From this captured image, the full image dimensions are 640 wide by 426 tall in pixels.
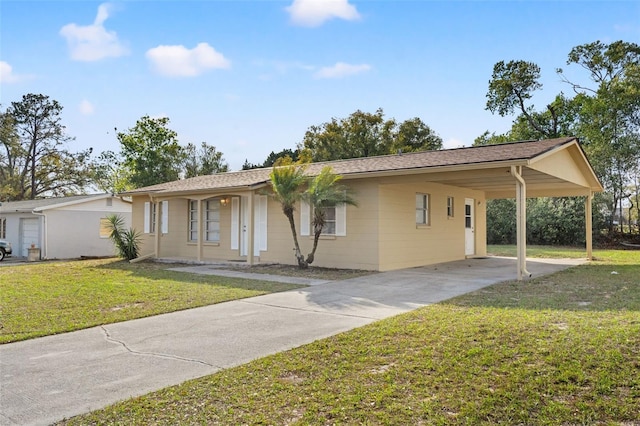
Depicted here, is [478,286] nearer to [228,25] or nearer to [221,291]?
[221,291]

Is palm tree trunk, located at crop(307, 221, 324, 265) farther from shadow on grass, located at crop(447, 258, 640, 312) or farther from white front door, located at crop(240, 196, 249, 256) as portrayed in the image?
shadow on grass, located at crop(447, 258, 640, 312)

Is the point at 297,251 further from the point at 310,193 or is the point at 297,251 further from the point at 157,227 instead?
the point at 157,227

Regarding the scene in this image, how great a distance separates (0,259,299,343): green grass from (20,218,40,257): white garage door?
826 cm

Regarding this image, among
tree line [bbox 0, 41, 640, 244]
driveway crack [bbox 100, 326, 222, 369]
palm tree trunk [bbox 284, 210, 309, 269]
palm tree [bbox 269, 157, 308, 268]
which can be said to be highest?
tree line [bbox 0, 41, 640, 244]

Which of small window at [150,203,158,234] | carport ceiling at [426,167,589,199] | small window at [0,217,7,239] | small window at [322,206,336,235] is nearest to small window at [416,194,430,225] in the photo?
carport ceiling at [426,167,589,199]

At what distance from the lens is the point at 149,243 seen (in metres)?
17.6

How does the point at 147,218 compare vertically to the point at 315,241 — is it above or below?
above

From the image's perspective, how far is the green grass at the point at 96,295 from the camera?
20.7ft

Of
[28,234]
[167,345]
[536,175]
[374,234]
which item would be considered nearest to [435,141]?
[536,175]

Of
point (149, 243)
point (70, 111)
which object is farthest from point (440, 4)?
point (70, 111)

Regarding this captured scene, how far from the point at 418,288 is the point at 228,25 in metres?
7.63

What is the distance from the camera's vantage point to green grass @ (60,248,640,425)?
325 cm

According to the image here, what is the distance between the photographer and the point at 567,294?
7.80 m

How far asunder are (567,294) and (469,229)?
8.86 meters
